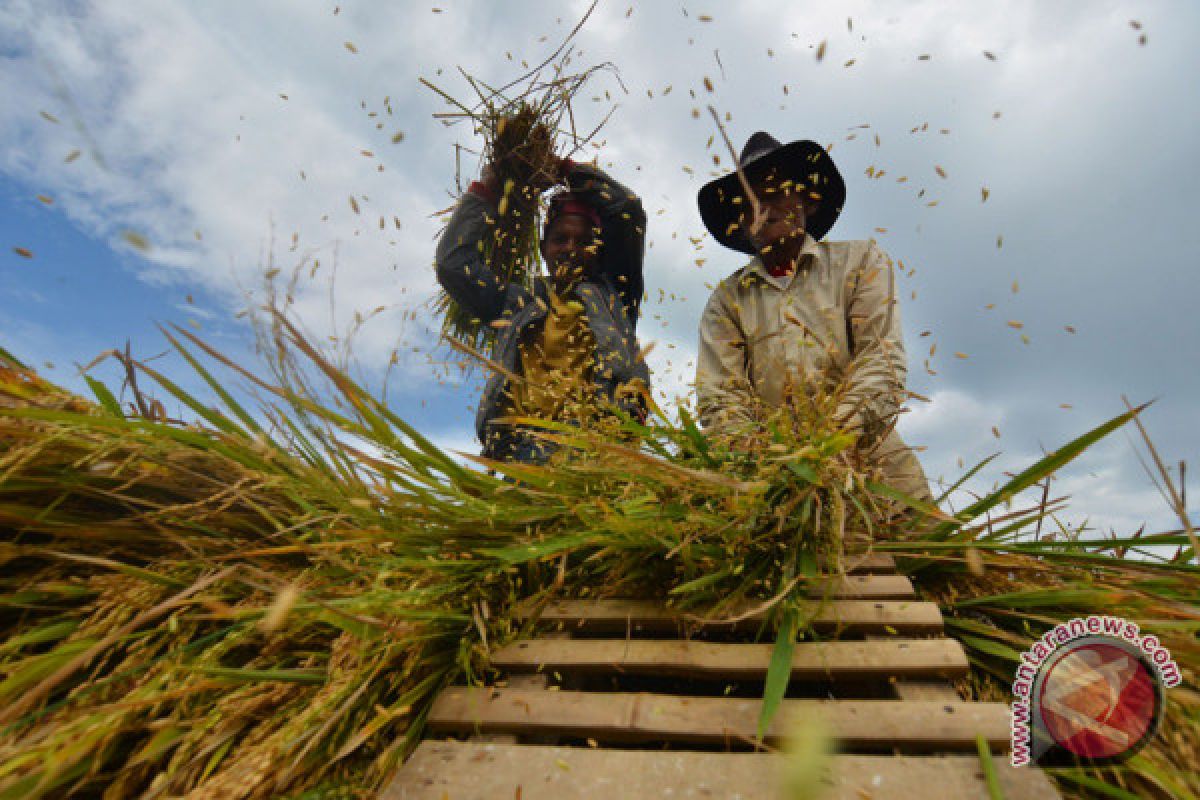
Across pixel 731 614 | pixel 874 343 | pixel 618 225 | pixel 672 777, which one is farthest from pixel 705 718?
pixel 618 225

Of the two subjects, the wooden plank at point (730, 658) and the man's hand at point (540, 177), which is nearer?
the wooden plank at point (730, 658)

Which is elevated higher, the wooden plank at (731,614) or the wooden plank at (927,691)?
the wooden plank at (731,614)

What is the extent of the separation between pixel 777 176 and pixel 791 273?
60 cm

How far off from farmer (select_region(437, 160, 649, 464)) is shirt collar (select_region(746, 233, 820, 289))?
3.57 ft

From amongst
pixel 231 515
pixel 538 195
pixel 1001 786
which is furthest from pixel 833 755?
pixel 538 195

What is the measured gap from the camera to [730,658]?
105 centimetres

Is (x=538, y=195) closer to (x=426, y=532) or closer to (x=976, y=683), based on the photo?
(x=426, y=532)

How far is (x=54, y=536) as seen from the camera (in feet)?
3.64

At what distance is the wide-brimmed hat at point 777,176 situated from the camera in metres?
2.97

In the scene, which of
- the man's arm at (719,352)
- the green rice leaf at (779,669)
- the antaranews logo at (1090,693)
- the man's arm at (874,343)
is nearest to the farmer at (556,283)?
the man's arm at (719,352)

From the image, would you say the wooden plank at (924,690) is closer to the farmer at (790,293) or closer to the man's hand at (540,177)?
the farmer at (790,293)

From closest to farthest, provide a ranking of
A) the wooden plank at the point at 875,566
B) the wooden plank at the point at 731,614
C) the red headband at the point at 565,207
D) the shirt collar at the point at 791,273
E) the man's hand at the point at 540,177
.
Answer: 1. the wooden plank at the point at 731,614
2. the wooden plank at the point at 875,566
3. the shirt collar at the point at 791,273
4. the man's hand at the point at 540,177
5. the red headband at the point at 565,207

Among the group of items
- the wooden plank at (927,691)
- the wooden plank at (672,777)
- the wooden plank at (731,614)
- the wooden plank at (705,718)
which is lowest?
the wooden plank at (672,777)

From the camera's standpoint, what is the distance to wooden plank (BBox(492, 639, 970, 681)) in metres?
1.02
